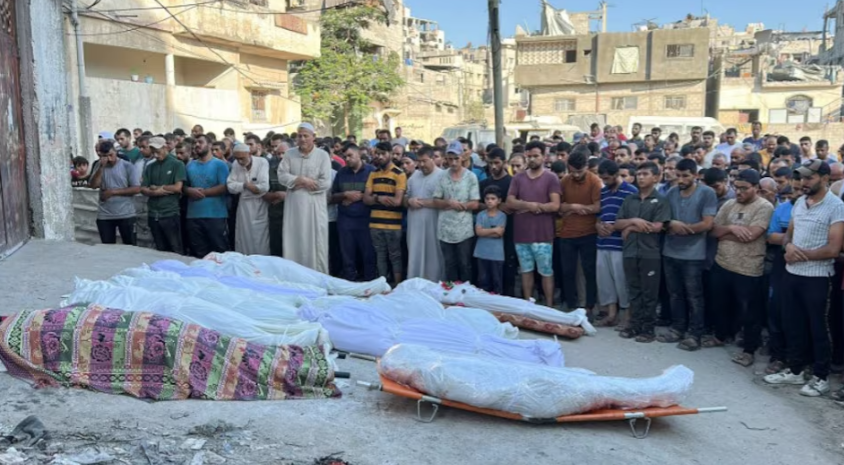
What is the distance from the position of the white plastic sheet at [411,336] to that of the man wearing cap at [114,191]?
Answer: 442 centimetres

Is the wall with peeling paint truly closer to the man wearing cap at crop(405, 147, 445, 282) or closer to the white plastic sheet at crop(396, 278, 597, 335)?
the man wearing cap at crop(405, 147, 445, 282)

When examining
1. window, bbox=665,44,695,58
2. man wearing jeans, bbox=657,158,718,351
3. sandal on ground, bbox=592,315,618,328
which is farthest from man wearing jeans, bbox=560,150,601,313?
window, bbox=665,44,695,58

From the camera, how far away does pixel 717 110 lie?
3816cm

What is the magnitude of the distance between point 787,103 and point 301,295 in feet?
121

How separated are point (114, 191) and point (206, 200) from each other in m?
1.23

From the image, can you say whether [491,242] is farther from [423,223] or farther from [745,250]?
[745,250]

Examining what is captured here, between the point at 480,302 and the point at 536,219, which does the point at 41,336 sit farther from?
the point at 536,219

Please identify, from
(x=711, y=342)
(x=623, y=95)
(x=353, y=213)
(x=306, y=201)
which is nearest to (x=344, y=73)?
(x=623, y=95)

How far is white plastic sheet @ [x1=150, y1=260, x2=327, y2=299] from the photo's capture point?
7066 millimetres

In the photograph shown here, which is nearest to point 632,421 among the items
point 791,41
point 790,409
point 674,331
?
point 790,409

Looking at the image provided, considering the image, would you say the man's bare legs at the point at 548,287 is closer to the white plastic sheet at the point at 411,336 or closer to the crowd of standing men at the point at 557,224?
the crowd of standing men at the point at 557,224

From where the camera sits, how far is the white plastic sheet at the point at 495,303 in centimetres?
729

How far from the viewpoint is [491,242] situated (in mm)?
8344

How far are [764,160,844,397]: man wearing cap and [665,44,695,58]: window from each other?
33.4 metres
